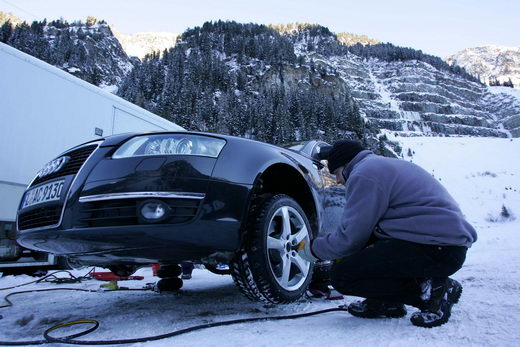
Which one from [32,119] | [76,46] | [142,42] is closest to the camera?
[32,119]

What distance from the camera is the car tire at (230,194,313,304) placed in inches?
75.3

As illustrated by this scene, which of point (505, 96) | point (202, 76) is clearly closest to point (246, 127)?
point (202, 76)

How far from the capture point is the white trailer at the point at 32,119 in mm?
3887

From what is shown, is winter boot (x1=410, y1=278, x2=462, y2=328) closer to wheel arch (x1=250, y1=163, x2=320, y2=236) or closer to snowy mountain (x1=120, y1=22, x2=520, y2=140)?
wheel arch (x1=250, y1=163, x2=320, y2=236)

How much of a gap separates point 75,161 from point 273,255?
125 centimetres

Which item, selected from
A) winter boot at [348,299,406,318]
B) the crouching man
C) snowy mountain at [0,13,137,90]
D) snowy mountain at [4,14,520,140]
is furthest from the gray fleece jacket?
snowy mountain at [0,13,137,90]

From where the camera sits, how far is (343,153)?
77.4 inches

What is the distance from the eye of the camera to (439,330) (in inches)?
62.1

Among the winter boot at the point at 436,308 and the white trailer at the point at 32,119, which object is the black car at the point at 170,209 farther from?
the white trailer at the point at 32,119

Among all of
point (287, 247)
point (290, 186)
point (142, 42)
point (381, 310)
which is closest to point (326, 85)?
point (290, 186)

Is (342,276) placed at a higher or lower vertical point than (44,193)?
lower

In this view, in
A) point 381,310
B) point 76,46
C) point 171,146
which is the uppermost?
point 76,46

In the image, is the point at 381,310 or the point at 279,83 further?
the point at 279,83

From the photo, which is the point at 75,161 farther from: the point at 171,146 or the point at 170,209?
the point at 170,209
